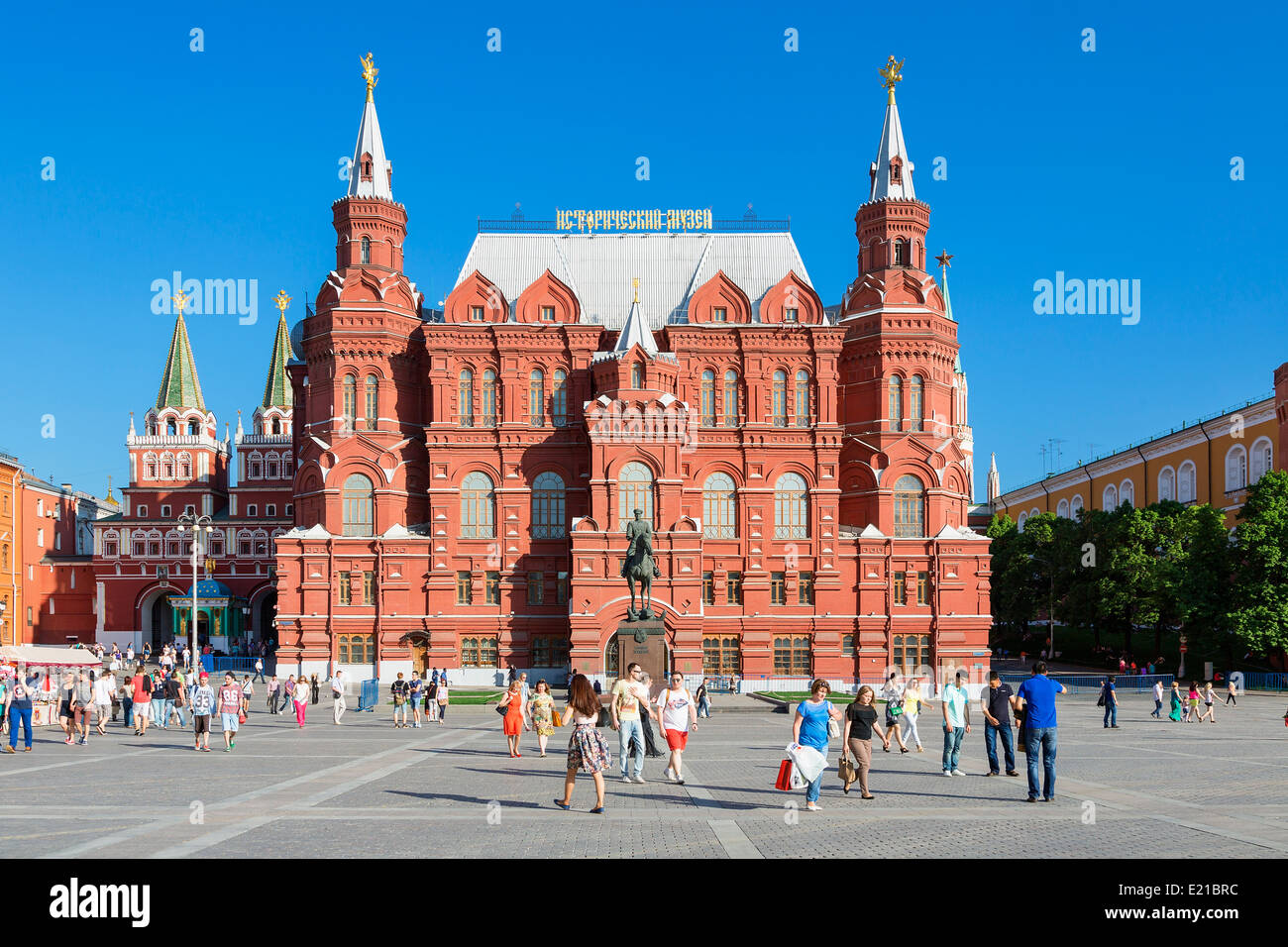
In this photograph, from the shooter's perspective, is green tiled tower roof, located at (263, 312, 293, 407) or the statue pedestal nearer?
the statue pedestal

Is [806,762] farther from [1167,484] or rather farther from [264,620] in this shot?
[264,620]

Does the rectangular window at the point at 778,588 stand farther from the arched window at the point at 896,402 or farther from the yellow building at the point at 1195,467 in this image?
the yellow building at the point at 1195,467

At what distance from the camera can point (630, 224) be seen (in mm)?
73625

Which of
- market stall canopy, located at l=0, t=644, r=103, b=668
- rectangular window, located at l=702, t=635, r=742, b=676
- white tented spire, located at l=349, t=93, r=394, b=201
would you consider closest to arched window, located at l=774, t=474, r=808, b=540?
rectangular window, located at l=702, t=635, r=742, b=676

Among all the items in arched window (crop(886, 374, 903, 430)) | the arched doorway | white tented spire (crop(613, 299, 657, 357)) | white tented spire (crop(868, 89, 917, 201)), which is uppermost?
white tented spire (crop(868, 89, 917, 201))

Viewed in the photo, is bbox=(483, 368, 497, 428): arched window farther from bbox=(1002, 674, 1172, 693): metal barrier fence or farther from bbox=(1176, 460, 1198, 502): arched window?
bbox=(1176, 460, 1198, 502): arched window

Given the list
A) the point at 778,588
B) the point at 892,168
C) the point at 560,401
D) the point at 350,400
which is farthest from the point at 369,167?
the point at 778,588

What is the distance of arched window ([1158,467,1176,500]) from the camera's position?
9588cm

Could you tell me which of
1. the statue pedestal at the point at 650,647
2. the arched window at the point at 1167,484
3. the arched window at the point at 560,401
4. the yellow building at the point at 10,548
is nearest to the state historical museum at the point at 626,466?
the arched window at the point at 560,401

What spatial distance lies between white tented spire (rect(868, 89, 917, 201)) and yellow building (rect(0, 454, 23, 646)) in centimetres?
6943

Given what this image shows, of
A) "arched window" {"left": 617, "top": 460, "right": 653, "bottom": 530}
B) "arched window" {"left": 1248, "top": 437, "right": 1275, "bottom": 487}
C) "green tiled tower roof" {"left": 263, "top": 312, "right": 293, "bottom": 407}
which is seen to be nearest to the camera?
"arched window" {"left": 617, "top": 460, "right": 653, "bottom": 530}

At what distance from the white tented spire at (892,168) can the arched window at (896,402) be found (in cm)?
1089

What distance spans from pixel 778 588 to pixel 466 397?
20.2 m
